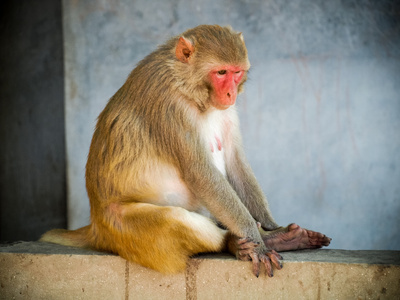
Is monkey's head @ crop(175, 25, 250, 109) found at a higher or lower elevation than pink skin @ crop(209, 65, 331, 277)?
higher

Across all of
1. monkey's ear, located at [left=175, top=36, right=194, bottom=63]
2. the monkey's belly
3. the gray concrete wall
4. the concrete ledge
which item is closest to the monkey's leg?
the concrete ledge

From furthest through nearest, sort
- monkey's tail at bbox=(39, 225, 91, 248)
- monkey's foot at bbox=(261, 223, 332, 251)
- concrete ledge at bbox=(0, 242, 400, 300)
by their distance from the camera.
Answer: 1. monkey's tail at bbox=(39, 225, 91, 248)
2. monkey's foot at bbox=(261, 223, 332, 251)
3. concrete ledge at bbox=(0, 242, 400, 300)

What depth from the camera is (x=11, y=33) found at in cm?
637

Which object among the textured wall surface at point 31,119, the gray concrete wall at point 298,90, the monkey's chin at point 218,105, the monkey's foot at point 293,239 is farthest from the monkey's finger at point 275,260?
the textured wall surface at point 31,119

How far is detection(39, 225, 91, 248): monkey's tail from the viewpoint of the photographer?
3.72 metres

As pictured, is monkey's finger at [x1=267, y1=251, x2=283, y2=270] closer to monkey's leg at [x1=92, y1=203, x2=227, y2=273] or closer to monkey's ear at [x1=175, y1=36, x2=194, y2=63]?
monkey's leg at [x1=92, y1=203, x2=227, y2=273]

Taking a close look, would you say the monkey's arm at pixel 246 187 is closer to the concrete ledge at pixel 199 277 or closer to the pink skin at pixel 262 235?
the pink skin at pixel 262 235

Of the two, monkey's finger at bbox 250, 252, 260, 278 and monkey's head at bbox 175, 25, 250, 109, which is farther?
monkey's head at bbox 175, 25, 250, 109

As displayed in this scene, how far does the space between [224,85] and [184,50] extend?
0.37 metres

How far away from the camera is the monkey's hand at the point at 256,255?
9.96 ft

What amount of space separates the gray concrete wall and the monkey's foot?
2770 mm

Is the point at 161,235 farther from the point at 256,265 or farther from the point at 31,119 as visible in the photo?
the point at 31,119

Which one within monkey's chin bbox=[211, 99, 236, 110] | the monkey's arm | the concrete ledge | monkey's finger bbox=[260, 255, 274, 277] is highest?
monkey's chin bbox=[211, 99, 236, 110]

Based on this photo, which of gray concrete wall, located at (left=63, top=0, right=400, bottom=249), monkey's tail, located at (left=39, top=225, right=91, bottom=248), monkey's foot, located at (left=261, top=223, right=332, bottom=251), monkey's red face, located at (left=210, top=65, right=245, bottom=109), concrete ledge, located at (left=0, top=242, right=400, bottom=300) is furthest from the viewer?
gray concrete wall, located at (left=63, top=0, right=400, bottom=249)
